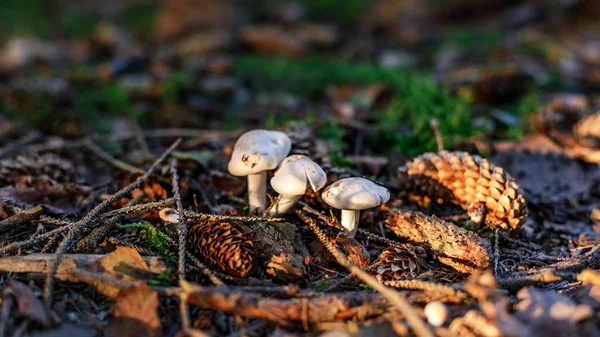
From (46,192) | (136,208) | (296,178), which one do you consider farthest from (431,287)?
(46,192)

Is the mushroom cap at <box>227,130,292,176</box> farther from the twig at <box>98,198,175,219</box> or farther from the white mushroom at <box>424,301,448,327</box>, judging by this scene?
the white mushroom at <box>424,301,448,327</box>

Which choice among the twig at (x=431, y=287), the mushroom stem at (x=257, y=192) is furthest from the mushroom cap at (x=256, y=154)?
the twig at (x=431, y=287)

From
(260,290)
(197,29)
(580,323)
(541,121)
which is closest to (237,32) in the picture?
(197,29)

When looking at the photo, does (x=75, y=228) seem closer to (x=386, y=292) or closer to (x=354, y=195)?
(x=354, y=195)

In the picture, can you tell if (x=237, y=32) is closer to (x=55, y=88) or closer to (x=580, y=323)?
(x=55, y=88)

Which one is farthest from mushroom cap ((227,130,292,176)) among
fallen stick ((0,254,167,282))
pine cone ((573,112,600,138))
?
pine cone ((573,112,600,138))
